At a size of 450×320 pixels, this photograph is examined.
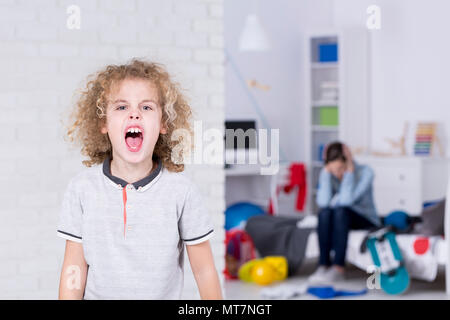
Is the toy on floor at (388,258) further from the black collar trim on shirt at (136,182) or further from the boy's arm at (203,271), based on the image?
the black collar trim on shirt at (136,182)

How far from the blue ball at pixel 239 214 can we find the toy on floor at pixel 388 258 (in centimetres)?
88

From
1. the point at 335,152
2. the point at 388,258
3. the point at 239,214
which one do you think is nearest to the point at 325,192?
the point at 335,152

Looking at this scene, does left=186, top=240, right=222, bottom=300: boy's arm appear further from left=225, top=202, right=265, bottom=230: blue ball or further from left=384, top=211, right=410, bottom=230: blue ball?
left=225, top=202, right=265, bottom=230: blue ball

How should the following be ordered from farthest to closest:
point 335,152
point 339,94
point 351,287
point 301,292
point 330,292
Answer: point 339,94
point 335,152
point 351,287
point 301,292
point 330,292

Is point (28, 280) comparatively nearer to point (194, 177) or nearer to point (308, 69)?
point (194, 177)

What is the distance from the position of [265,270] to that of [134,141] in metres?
2.05

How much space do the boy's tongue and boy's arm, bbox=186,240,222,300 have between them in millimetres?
213

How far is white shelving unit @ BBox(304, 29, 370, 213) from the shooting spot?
4703 millimetres

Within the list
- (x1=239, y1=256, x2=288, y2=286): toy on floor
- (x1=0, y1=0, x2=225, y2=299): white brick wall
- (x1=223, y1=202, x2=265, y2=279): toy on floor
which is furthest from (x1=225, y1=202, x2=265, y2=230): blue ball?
(x1=0, y1=0, x2=225, y2=299): white brick wall

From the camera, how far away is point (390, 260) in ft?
9.86

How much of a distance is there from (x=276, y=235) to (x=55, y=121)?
6.39 feet

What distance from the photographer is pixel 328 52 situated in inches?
189

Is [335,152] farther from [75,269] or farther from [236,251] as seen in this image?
[75,269]

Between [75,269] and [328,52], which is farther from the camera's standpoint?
[328,52]
